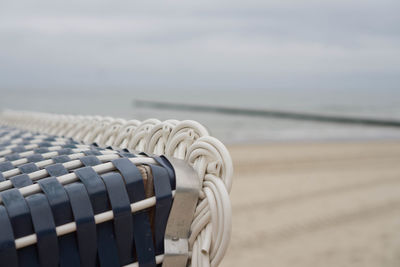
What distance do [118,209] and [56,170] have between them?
0.35 feet

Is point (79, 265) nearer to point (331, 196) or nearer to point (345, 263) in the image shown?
point (345, 263)

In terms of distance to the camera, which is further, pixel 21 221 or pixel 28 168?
pixel 28 168

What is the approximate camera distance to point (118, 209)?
0.49 meters

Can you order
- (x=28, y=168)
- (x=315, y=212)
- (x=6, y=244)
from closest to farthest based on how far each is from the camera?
1. (x=6, y=244)
2. (x=28, y=168)
3. (x=315, y=212)

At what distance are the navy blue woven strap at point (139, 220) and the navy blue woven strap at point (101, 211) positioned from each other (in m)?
0.03

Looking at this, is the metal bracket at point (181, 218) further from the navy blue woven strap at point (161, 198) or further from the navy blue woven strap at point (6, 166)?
the navy blue woven strap at point (6, 166)

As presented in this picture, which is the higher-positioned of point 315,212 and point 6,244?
point 6,244

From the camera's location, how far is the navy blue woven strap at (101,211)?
1.60 feet

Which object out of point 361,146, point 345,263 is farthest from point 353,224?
point 361,146

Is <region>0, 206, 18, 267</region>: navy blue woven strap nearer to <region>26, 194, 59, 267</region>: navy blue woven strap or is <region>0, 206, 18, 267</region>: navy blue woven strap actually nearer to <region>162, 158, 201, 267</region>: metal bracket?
<region>26, 194, 59, 267</region>: navy blue woven strap

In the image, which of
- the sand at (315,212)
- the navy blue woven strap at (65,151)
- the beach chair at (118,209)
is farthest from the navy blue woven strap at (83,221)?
the sand at (315,212)

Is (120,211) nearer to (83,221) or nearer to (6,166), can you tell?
(83,221)

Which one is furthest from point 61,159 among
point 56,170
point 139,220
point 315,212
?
point 315,212

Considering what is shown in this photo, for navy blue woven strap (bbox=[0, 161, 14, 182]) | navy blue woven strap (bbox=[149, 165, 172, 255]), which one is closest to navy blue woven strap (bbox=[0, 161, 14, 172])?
navy blue woven strap (bbox=[0, 161, 14, 182])
